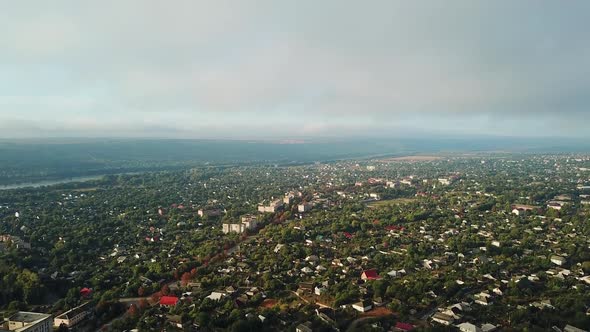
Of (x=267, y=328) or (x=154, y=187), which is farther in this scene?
(x=154, y=187)

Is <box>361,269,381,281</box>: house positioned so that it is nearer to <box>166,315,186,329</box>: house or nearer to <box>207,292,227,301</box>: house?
<box>207,292,227,301</box>: house

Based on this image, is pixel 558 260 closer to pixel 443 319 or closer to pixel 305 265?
pixel 443 319

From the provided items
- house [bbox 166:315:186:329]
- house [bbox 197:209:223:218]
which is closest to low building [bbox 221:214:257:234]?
house [bbox 197:209:223:218]

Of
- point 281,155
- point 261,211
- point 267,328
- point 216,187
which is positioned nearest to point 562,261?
point 267,328

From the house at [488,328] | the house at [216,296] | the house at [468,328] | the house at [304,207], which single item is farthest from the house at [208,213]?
the house at [488,328]

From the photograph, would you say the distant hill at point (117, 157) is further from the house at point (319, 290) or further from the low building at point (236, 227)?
the house at point (319, 290)

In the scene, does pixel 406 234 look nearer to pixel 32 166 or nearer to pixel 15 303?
pixel 15 303

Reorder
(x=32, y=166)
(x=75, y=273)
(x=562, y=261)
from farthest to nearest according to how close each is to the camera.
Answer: (x=32, y=166) < (x=75, y=273) < (x=562, y=261)
